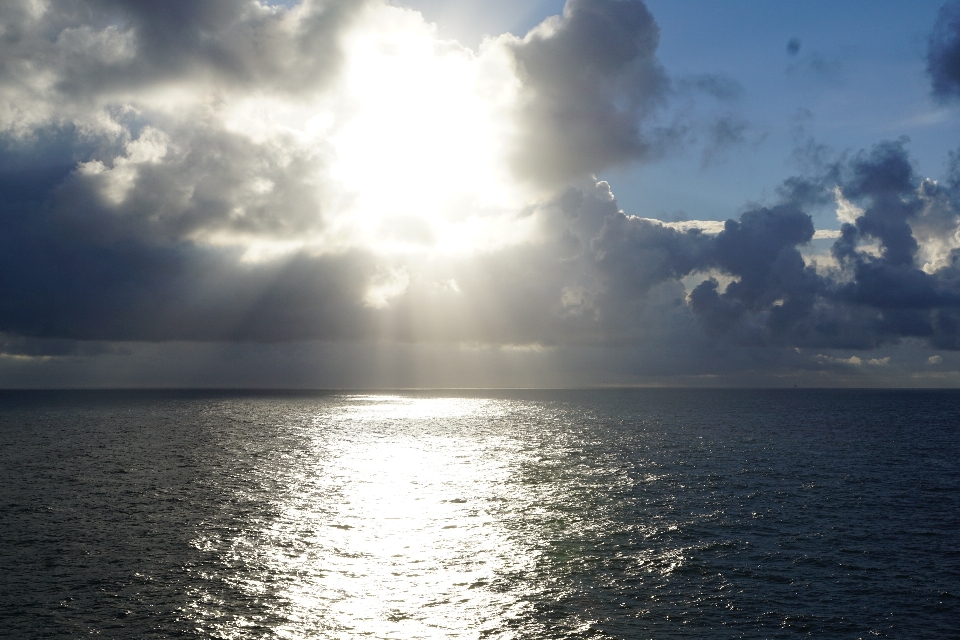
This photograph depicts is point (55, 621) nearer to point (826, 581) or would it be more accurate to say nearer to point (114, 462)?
point (826, 581)

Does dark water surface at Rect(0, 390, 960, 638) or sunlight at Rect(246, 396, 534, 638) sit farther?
sunlight at Rect(246, 396, 534, 638)

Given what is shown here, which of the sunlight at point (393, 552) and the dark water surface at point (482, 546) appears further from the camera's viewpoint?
the sunlight at point (393, 552)

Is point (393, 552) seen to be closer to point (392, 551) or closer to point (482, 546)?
point (392, 551)

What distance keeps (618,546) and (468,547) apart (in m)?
11.8

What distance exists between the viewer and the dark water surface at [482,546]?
35625mm

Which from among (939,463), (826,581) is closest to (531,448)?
(939,463)

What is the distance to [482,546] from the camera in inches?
2018

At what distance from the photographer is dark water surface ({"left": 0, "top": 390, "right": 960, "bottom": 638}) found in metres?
35.6

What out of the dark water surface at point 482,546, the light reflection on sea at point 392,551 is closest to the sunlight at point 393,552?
the light reflection on sea at point 392,551

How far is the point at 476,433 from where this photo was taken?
553ft

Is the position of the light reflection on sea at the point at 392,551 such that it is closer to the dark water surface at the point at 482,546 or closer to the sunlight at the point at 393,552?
the sunlight at the point at 393,552

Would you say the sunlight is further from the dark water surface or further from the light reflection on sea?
the dark water surface

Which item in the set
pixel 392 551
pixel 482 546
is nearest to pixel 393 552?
pixel 392 551

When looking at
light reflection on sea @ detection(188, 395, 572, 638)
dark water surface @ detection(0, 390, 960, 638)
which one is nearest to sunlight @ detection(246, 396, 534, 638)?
light reflection on sea @ detection(188, 395, 572, 638)
